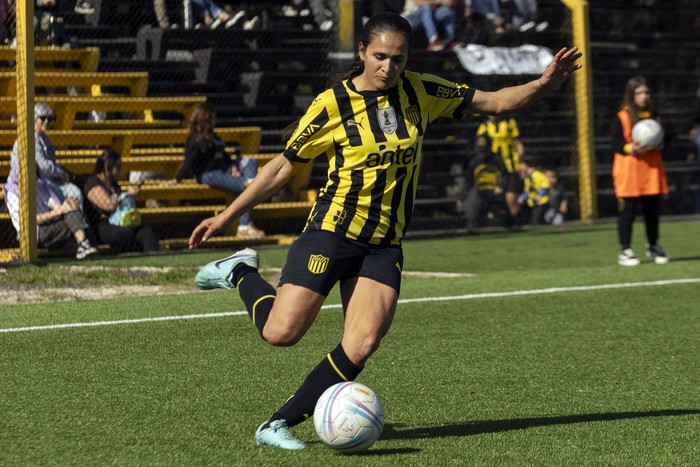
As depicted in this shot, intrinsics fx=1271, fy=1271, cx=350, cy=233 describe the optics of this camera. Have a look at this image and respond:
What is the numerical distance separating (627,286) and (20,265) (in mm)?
5768

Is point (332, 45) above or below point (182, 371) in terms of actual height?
above

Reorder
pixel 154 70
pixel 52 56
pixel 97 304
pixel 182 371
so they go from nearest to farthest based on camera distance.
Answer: pixel 182 371
pixel 97 304
pixel 52 56
pixel 154 70

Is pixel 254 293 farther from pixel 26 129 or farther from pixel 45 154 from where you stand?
pixel 45 154

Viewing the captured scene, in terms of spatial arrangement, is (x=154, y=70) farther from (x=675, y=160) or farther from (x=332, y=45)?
(x=675, y=160)

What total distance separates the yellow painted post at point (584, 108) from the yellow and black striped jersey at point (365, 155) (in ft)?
45.5

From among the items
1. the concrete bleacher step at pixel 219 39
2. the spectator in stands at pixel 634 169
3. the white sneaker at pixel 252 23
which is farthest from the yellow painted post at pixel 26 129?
the white sneaker at pixel 252 23

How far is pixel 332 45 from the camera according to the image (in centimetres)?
1709

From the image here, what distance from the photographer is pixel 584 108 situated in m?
18.9

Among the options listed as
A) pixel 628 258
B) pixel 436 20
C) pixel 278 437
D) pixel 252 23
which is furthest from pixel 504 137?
pixel 278 437

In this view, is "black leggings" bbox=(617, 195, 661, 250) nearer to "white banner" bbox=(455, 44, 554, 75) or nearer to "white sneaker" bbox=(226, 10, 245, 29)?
"white banner" bbox=(455, 44, 554, 75)

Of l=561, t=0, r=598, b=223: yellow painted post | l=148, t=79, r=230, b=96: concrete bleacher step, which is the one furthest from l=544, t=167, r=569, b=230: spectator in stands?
l=148, t=79, r=230, b=96: concrete bleacher step

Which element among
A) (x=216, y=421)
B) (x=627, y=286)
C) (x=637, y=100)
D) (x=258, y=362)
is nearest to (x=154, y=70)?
(x=637, y=100)

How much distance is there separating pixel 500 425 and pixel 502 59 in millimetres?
14109

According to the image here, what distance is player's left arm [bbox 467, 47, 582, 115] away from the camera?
5539mm
